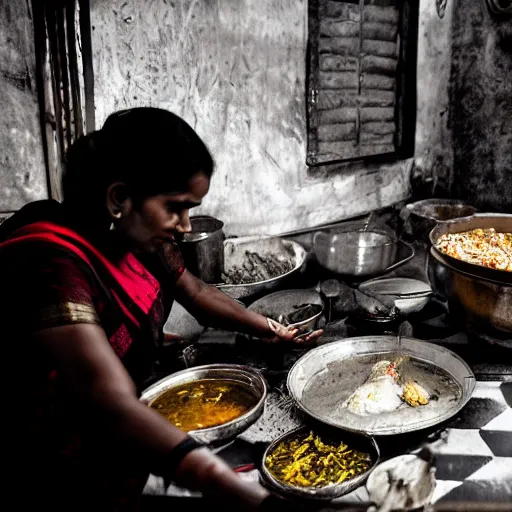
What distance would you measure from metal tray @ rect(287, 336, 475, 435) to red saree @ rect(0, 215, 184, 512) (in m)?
0.87

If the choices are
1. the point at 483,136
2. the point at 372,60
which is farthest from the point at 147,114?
the point at 483,136

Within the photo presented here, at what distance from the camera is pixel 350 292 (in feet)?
10.8

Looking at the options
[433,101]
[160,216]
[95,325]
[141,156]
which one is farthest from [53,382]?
[433,101]

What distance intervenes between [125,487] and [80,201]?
1004 millimetres

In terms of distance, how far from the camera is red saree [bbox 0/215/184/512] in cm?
155

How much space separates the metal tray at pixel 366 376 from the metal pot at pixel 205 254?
119 cm

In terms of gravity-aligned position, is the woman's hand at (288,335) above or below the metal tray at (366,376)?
above

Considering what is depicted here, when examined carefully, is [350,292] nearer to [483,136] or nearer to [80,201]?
[80,201]

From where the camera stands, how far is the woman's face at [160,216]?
5.84 feet

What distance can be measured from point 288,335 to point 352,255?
1.19m

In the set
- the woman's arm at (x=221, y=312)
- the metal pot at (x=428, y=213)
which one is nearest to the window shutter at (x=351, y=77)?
the metal pot at (x=428, y=213)

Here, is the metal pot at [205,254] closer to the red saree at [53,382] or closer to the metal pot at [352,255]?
the metal pot at [352,255]

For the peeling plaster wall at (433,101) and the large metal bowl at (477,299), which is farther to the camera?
the peeling plaster wall at (433,101)

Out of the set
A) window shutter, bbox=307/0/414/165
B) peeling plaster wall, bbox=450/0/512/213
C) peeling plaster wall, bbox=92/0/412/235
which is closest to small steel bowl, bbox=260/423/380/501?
peeling plaster wall, bbox=92/0/412/235
